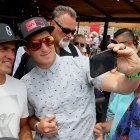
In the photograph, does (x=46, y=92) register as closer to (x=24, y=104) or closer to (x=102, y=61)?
(x=24, y=104)

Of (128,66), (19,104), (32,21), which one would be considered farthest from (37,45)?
(128,66)

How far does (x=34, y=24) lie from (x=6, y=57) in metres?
0.27

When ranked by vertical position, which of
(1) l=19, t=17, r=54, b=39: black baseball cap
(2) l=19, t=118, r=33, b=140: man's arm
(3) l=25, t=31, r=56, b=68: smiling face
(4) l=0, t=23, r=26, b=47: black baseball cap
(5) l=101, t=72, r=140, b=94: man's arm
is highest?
(1) l=19, t=17, r=54, b=39: black baseball cap

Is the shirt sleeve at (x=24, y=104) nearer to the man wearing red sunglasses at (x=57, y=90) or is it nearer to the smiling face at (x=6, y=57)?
the man wearing red sunglasses at (x=57, y=90)

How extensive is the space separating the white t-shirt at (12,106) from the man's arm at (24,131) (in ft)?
0.24

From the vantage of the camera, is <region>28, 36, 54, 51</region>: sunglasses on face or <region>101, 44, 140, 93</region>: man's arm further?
<region>28, 36, 54, 51</region>: sunglasses on face

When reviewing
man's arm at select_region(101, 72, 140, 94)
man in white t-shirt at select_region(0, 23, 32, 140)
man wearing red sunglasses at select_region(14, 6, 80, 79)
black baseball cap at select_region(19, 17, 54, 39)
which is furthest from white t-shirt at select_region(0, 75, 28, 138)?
man wearing red sunglasses at select_region(14, 6, 80, 79)

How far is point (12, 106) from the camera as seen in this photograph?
5.75 ft

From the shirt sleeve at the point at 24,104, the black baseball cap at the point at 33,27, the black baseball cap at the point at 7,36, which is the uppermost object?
the black baseball cap at the point at 33,27

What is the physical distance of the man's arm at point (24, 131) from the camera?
190 centimetres

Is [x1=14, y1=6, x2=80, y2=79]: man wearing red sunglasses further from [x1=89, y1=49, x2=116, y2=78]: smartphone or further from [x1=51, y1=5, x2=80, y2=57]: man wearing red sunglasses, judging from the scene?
[x1=89, y1=49, x2=116, y2=78]: smartphone

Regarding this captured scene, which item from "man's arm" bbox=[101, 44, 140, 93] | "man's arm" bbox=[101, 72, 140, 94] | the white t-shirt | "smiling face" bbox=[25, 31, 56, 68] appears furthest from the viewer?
"smiling face" bbox=[25, 31, 56, 68]

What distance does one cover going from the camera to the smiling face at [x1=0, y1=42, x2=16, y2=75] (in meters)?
1.77

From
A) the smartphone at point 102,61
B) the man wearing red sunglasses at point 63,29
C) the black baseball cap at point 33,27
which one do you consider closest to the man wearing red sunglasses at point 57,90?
the black baseball cap at point 33,27
